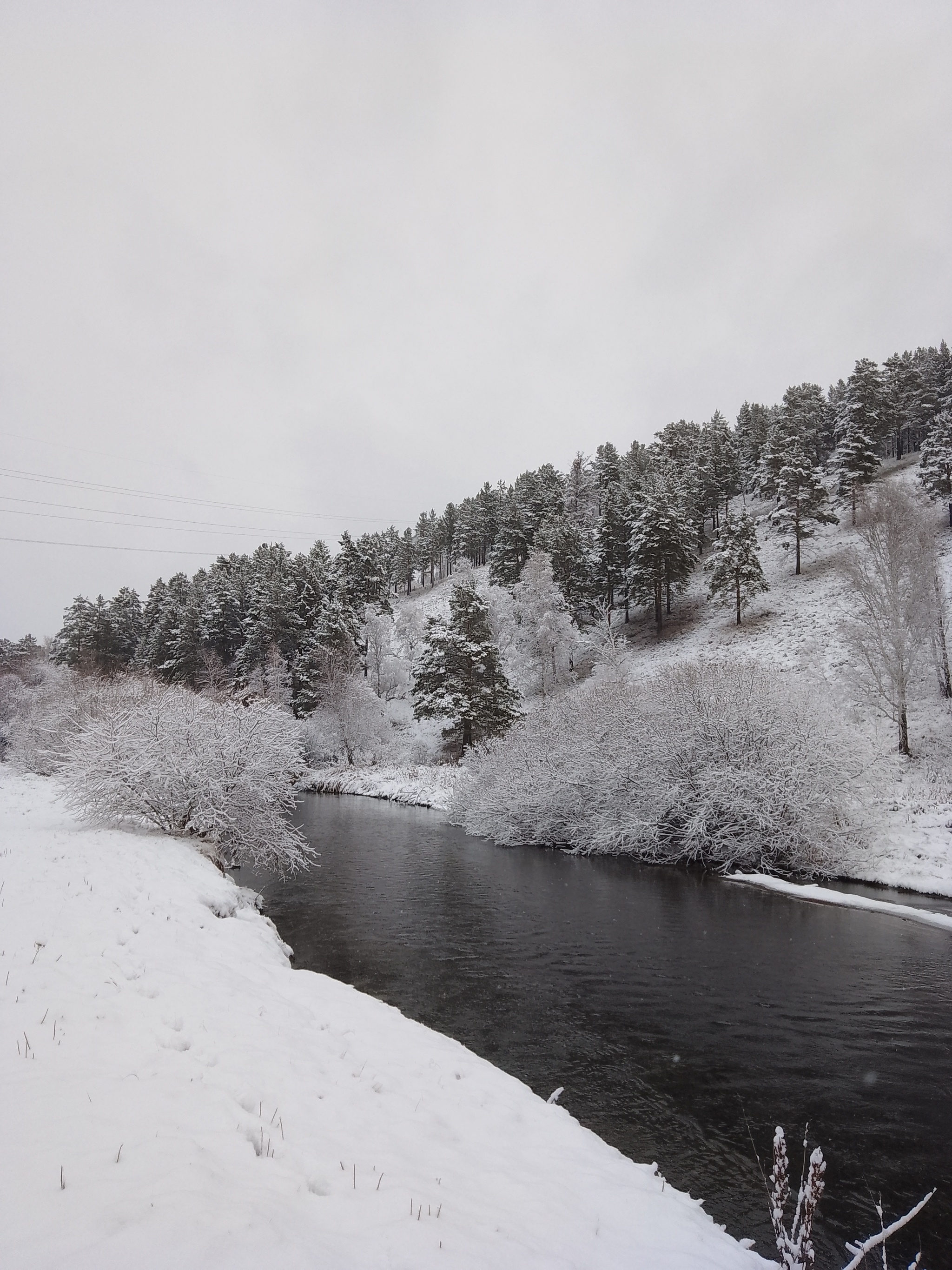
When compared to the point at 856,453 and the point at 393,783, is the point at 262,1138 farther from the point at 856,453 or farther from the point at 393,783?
the point at 856,453

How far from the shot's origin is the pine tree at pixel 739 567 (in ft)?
149

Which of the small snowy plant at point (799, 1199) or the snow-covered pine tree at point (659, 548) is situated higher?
the snow-covered pine tree at point (659, 548)

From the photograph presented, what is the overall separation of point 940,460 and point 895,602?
2623cm

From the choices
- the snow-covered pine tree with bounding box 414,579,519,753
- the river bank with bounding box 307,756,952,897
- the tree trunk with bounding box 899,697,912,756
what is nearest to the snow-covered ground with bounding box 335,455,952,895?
the river bank with bounding box 307,756,952,897

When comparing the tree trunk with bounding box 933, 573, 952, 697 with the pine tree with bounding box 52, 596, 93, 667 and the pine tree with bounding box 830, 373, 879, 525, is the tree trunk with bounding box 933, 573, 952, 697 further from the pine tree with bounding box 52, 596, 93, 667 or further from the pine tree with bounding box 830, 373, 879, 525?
the pine tree with bounding box 52, 596, 93, 667

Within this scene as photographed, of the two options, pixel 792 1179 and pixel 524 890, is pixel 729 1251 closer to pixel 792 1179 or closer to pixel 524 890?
pixel 792 1179

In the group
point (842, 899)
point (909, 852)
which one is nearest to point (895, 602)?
point (909, 852)

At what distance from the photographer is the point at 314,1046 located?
6.60 m

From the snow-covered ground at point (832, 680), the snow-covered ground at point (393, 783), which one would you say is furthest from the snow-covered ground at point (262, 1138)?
the snow-covered ground at point (393, 783)

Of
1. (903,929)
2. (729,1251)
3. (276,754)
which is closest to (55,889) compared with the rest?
(276,754)

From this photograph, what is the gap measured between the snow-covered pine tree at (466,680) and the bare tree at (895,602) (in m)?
21.9

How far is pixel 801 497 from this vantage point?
4884 centimetres

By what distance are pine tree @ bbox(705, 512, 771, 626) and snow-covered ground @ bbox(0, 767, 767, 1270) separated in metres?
43.0

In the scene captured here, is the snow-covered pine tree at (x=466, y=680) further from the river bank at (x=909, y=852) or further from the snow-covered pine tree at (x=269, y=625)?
the river bank at (x=909, y=852)
